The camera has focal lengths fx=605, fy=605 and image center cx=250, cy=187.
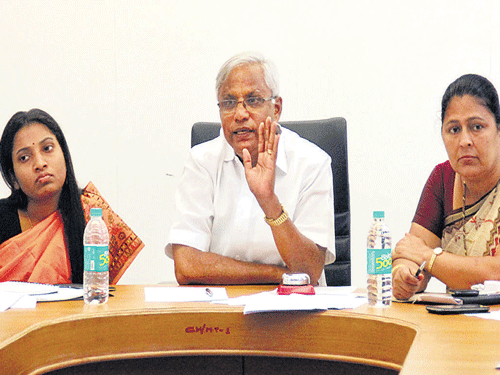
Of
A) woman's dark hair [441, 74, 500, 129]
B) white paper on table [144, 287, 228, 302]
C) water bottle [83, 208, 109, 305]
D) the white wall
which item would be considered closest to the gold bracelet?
white paper on table [144, 287, 228, 302]

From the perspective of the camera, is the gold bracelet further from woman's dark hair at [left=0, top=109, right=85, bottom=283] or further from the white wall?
the white wall

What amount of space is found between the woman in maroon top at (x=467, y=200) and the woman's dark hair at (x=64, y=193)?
0.96 metres

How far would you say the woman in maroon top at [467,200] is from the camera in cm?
159

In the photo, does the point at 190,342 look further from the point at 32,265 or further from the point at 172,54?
the point at 172,54

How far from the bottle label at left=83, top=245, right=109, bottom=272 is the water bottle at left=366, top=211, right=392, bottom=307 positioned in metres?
0.60

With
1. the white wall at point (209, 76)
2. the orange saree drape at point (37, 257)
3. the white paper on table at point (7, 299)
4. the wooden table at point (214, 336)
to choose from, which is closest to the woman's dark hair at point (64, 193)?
the orange saree drape at point (37, 257)

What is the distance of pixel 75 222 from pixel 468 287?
3.85ft

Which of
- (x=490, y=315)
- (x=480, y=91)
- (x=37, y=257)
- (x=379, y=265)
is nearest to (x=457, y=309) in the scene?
(x=490, y=315)

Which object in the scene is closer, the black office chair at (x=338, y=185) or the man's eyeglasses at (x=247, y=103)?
the man's eyeglasses at (x=247, y=103)

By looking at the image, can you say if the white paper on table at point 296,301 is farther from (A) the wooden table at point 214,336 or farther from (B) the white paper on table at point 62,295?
(B) the white paper on table at point 62,295

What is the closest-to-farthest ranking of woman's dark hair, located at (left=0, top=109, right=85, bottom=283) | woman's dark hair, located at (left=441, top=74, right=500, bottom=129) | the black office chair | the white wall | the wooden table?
the wooden table < woman's dark hair, located at (left=441, top=74, right=500, bottom=129) < woman's dark hair, located at (left=0, top=109, right=85, bottom=283) < the black office chair < the white wall

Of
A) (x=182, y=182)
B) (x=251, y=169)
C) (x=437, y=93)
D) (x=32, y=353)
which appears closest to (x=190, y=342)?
(x=32, y=353)

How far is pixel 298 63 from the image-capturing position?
2.92m

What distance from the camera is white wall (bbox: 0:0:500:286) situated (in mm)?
2818
